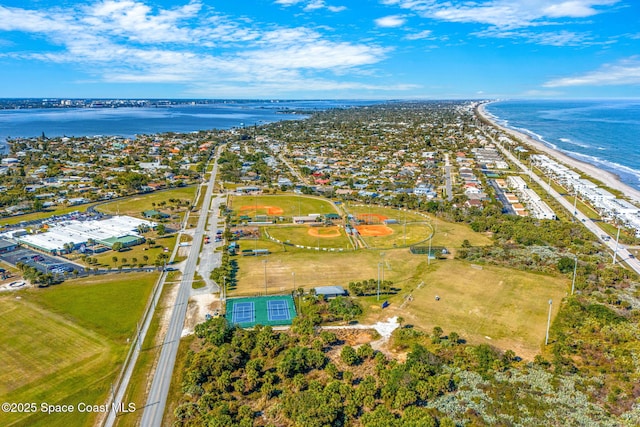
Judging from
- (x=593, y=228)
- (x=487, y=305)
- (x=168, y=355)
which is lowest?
(x=487, y=305)

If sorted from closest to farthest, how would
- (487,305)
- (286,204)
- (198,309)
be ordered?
(198,309) < (487,305) < (286,204)

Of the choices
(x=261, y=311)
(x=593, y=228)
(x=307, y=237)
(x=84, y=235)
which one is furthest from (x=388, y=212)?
(x=84, y=235)

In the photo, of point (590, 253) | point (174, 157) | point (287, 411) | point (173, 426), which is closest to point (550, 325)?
point (590, 253)

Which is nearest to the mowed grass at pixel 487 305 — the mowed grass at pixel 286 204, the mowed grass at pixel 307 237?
the mowed grass at pixel 307 237

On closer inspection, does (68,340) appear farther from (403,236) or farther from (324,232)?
(403,236)

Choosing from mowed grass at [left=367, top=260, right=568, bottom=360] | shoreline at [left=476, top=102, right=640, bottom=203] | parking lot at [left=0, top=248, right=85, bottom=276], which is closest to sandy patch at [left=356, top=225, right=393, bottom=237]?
mowed grass at [left=367, top=260, right=568, bottom=360]

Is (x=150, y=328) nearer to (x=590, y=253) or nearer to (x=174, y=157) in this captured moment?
(x=590, y=253)
